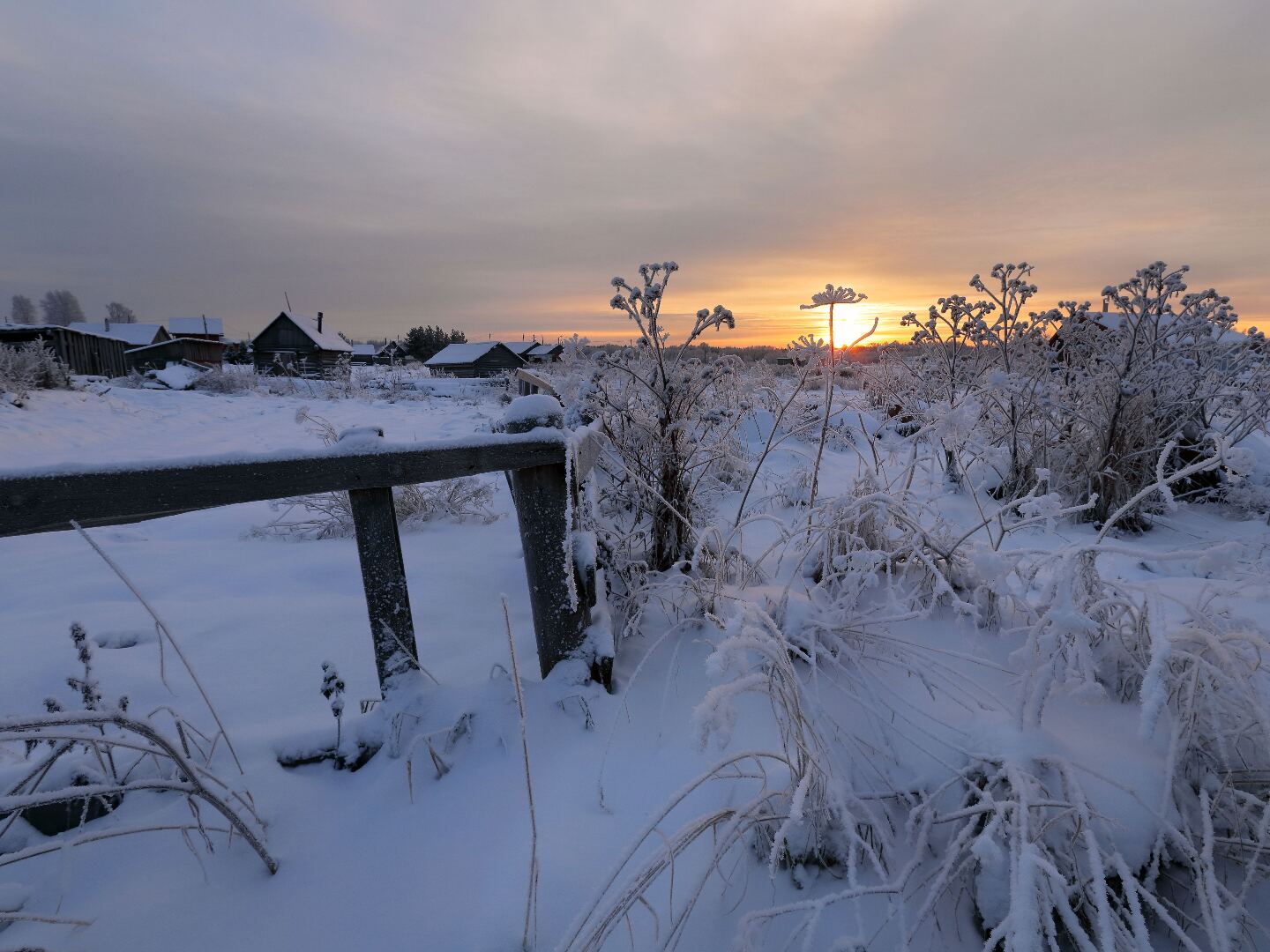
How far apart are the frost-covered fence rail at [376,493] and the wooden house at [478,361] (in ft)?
129

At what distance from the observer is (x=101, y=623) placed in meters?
2.47

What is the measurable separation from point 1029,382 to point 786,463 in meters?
2.70

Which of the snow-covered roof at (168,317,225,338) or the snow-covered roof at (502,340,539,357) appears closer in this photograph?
the snow-covered roof at (502,340,539,357)

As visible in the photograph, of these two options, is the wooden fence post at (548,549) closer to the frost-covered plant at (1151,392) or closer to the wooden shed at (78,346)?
the frost-covered plant at (1151,392)

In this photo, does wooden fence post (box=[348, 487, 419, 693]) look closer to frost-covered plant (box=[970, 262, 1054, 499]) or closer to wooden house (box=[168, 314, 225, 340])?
frost-covered plant (box=[970, 262, 1054, 499])

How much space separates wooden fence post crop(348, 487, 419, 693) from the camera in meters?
1.68

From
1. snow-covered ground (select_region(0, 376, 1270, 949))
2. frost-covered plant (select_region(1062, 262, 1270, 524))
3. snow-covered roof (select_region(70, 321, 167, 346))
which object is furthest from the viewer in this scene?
snow-covered roof (select_region(70, 321, 167, 346))

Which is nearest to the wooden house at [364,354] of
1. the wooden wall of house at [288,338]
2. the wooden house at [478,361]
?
the wooden house at [478,361]

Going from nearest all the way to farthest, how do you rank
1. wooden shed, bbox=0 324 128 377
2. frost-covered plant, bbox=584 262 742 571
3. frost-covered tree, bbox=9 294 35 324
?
1. frost-covered plant, bbox=584 262 742 571
2. wooden shed, bbox=0 324 128 377
3. frost-covered tree, bbox=9 294 35 324

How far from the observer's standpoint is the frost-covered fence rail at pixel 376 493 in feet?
3.97

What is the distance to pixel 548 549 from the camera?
6.61 ft

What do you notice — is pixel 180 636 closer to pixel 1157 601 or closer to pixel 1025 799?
pixel 1025 799

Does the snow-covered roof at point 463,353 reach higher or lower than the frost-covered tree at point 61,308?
lower

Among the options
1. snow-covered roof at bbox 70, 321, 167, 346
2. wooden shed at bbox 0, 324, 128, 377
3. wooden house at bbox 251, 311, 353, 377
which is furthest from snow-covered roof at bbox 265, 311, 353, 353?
snow-covered roof at bbox 70, 321, 167, 346
